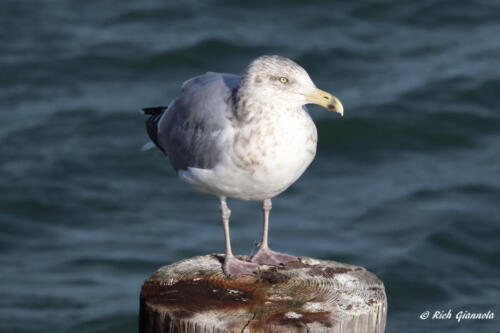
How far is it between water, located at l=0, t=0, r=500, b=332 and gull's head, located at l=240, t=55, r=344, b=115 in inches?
184

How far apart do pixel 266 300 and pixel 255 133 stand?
0.92 metres

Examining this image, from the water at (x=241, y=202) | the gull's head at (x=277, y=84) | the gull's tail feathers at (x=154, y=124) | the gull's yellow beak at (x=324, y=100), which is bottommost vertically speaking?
the water at (x=241, y=202)

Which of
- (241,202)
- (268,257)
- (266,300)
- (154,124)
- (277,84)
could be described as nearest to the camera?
(266,300)

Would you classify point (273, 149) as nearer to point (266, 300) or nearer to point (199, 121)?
point (199, 121)

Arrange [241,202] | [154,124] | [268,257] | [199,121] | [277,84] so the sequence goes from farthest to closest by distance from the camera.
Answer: [241,202]
[154,124]
[268,257]
[199,121]
[277,84]

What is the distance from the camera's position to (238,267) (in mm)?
5113

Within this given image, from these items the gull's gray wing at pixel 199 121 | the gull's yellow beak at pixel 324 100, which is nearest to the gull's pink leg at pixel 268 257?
the gull's gray wing at pixel 199 121

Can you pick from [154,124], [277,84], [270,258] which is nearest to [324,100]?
[277,84]

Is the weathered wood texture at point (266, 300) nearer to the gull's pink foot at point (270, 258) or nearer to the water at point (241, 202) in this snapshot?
the gull's pink foot at point (270, 258)

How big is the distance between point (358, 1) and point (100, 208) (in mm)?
6703

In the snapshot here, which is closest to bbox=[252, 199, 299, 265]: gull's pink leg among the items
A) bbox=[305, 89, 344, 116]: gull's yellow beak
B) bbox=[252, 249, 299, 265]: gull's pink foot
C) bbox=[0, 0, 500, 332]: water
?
bbox=[252, 249, 299, 265]: gull's pink foot

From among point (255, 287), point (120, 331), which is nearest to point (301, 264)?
point (255, 287)

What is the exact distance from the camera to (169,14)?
1537cm

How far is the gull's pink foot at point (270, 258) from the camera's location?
5320 millimetres
